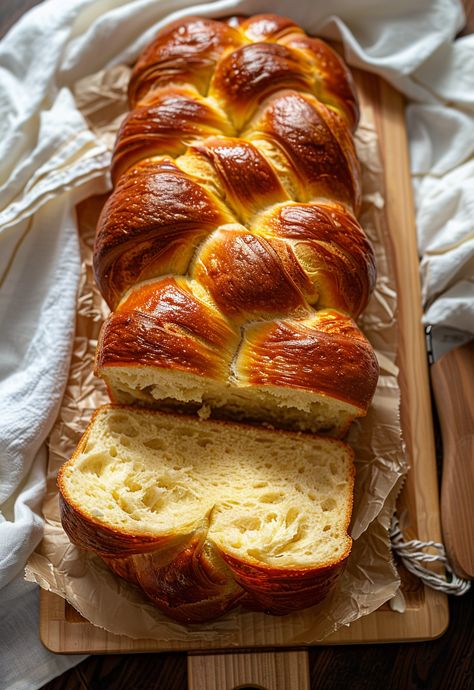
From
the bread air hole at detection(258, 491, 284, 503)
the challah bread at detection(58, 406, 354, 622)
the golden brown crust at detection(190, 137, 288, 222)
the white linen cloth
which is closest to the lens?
the challah bread at detection(58, 406, 354, 622)

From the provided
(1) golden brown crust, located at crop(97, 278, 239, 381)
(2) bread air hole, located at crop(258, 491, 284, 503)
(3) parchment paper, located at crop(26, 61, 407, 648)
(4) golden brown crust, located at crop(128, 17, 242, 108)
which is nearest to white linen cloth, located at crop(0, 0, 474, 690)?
(3) parchment paper, located at crop(26, 61, 407, 648)

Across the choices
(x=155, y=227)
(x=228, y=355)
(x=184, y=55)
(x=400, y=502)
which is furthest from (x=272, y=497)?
(x=184, y=55)

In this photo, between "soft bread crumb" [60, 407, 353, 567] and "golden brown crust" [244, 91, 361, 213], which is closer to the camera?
"soft bread crumb" [60, 407, 353, 567]

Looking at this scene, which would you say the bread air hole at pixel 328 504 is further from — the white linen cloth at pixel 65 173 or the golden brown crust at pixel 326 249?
the white linen cloth at pixel 65 173

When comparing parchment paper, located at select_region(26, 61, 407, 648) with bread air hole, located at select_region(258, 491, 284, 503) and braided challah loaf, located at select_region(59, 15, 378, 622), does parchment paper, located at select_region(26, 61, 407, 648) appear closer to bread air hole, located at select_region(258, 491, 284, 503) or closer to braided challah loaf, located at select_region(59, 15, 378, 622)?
braided challah loaf, located at select_region(59, 15, 378, 622)

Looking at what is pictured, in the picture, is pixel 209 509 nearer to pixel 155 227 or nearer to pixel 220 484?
pixel 220 484

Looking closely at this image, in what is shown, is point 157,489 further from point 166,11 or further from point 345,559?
point 166,11
